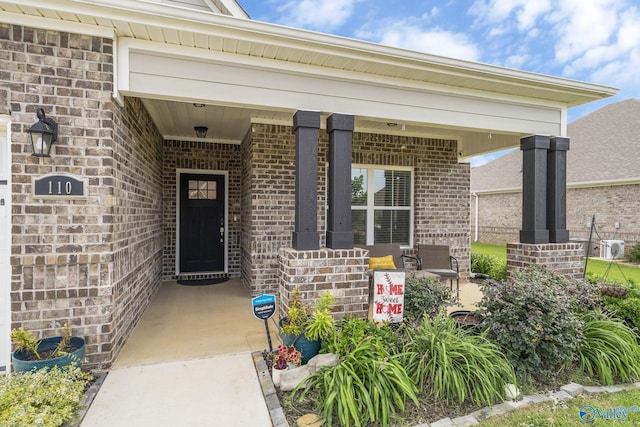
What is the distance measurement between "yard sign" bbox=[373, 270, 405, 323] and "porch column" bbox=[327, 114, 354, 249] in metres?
0.61

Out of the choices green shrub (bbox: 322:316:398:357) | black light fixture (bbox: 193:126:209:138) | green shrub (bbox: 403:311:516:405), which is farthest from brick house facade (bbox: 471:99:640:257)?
black light fixture (bbox: 193:126:209:138)

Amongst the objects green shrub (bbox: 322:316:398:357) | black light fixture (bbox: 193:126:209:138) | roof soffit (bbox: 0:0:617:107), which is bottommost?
green shrub (bbox: 322:316:398:357)

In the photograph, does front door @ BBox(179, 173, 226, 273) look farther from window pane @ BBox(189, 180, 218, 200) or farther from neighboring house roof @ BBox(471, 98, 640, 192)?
neighboring house roof @ BBox(471, 98, 640, 192)

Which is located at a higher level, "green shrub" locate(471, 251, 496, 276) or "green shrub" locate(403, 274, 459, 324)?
"green shrub" locate(403, 274, 459, 324)

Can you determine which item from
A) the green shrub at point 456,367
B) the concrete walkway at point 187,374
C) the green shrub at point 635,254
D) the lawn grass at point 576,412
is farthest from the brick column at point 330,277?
the green shrub at point 635,254

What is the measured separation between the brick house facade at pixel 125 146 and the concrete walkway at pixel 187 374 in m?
0.31

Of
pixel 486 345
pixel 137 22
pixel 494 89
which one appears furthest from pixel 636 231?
pixel 137 22

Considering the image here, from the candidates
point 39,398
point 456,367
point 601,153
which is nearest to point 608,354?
point 456,367

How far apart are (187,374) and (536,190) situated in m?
5.00

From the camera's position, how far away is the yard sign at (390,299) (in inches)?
129

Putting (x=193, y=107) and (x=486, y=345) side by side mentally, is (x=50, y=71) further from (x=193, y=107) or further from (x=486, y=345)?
(x=486, y=345)

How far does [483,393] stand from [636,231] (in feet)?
42.2

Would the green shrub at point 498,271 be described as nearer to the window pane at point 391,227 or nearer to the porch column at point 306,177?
the window pane at point 391,227

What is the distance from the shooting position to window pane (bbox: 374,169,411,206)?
20.5 feet
